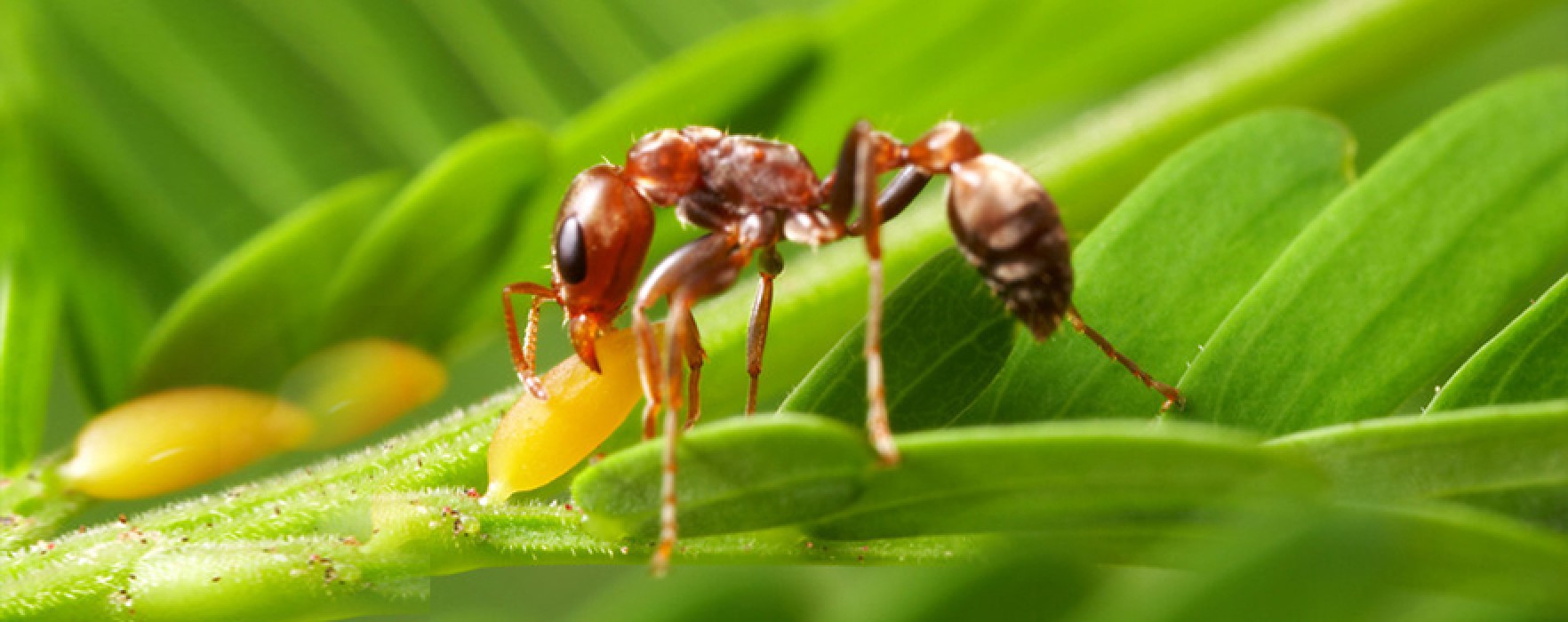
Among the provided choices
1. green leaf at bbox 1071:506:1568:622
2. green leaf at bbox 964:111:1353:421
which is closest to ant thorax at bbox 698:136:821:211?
green leaf at bbox 964:111:1353:421

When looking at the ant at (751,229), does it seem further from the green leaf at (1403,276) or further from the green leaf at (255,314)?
the green leaf at (255,314)

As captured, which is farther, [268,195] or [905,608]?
[268,195]

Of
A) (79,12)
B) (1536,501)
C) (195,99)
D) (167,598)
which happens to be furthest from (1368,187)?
(79,12)

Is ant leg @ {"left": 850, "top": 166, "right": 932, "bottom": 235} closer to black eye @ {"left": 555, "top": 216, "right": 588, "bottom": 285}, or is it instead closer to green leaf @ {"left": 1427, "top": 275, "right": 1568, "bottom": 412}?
black eye @ {"left": 555, "top": 216, "right": 588, "bottom": 285}

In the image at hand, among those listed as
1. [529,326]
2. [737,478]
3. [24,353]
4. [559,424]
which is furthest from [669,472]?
[24,353]

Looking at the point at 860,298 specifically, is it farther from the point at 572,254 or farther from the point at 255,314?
the point at 255,314

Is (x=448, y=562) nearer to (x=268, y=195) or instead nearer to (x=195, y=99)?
(x=268, y=195)
